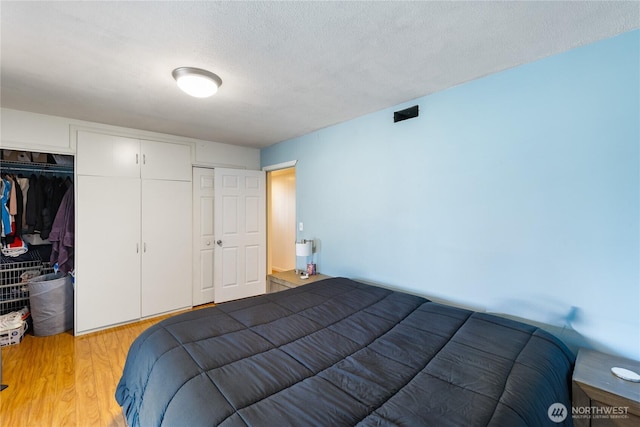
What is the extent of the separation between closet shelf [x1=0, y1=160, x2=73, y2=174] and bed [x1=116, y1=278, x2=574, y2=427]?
9.86 ft

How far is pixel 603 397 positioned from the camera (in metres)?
1.20

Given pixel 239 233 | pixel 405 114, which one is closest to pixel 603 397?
pixel 405 114

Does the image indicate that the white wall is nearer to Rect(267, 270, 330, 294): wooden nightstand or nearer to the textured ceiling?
the textured ceiling

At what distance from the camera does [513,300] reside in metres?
1.86

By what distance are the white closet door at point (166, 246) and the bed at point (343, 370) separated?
2.05m

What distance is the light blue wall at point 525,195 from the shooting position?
58.9 inches

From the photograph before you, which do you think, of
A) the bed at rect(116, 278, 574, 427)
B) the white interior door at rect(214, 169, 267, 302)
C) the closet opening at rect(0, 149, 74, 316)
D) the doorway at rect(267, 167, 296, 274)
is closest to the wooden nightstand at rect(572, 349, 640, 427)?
the bed at rect(116, 278, 574, 427)

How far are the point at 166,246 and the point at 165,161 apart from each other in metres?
1.13

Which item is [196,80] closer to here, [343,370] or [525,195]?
[343,370]

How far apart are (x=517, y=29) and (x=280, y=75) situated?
4.86ft

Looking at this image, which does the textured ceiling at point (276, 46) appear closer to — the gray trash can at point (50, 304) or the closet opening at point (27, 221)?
the closet opening at point (27, 221)

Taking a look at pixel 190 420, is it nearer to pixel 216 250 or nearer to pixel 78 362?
pixel 78 362

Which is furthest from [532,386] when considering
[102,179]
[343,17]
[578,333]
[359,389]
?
[102,179]

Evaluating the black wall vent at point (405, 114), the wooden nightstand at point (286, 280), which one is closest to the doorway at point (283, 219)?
the wooden nightstand at point (286, 280)
